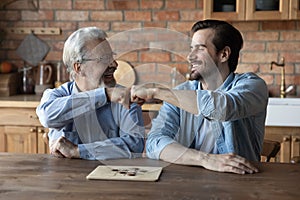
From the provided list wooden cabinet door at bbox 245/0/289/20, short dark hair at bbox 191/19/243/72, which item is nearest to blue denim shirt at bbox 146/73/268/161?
short dark hair at bbox 191/19/243/72

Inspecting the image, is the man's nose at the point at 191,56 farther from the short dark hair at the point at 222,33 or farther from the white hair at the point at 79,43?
the white hair at the point at 79,43

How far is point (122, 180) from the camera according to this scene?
1677mm

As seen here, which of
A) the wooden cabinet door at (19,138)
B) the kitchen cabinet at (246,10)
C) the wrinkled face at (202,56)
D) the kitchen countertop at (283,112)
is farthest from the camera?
the wooden cabinet door at (19,138)

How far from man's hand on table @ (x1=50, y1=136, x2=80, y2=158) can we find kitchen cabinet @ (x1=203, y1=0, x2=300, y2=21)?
6.47ft

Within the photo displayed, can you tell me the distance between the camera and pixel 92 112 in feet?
6.53

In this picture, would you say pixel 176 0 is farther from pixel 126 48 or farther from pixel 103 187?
pixel 103 187

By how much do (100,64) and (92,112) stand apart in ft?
0.63

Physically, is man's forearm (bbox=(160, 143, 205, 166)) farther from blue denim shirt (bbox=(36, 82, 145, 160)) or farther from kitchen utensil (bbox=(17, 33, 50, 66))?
kitchen utensil (bbox=(17, 33, 50, 66))

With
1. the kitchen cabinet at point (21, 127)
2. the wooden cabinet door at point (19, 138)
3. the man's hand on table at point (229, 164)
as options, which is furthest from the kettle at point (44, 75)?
the man's hand on table at point (229, 164)

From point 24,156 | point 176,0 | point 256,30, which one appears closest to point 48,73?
point 176,0

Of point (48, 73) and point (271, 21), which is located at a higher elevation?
point (271, 21)

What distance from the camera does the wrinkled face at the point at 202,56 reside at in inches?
79.7

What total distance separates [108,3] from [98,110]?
2.18m

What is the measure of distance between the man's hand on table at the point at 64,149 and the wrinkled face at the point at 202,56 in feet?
1.78
